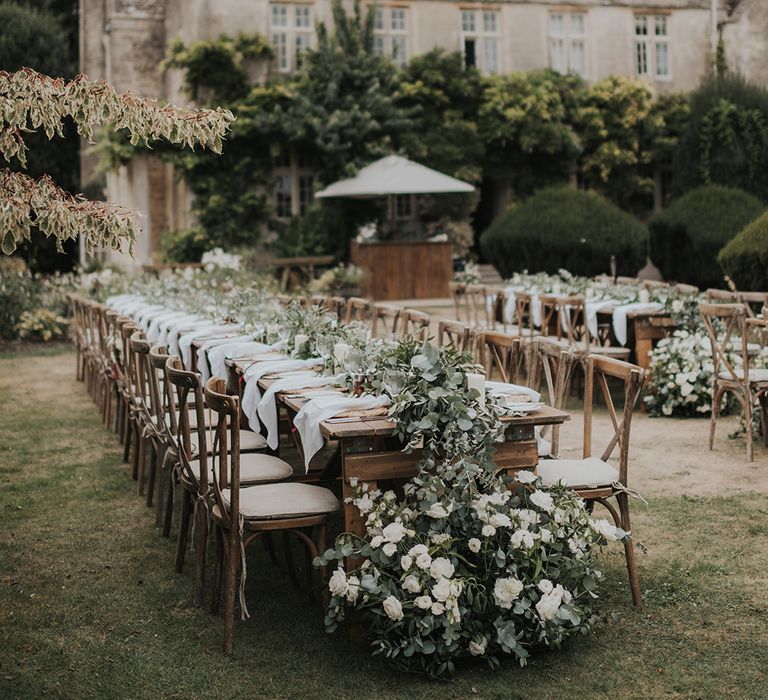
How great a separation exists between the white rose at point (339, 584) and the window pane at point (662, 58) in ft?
74.6

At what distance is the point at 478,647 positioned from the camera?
13.2ft

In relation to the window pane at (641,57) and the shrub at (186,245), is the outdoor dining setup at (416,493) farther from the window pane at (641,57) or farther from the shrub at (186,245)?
the window pane at (641,57)

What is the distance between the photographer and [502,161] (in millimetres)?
23797

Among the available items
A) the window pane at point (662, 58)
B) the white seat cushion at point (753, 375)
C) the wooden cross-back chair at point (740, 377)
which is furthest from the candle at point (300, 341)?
the window pane at point (662, 58)

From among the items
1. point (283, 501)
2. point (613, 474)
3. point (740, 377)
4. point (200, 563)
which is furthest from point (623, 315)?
point (283, 501)

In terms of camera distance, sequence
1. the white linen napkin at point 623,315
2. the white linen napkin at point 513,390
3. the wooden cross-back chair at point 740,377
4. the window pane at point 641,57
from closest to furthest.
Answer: the white linen napkin at point 513,390 → the wooden cross-back chair at point 740,377 → the white linen napkin at point 623,315 → the window pane at point 641,57

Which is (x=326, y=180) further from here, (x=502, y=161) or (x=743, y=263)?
(x=743, y=263)

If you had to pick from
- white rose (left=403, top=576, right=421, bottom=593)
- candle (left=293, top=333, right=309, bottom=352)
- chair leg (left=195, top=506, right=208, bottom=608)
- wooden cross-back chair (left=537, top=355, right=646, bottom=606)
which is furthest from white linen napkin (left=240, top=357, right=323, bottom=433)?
white rose (left=403, top=576, right=421, bottom=593)

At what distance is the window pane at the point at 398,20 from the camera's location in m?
23.0

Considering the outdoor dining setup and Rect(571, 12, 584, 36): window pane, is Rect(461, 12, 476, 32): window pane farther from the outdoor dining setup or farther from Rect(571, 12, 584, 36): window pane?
the outdoor dining setup

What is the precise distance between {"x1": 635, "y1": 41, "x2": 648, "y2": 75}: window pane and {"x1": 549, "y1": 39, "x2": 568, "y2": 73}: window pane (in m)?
1.82

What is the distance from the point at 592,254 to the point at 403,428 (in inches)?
558

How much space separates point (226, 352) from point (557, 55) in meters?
19.2

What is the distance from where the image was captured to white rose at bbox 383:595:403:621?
157 inches
